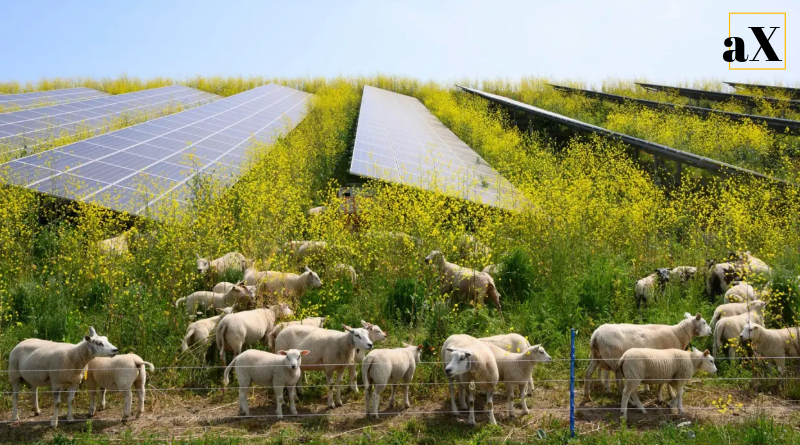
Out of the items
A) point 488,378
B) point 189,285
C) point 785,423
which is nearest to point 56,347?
point 189,285

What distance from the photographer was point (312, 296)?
11312mm

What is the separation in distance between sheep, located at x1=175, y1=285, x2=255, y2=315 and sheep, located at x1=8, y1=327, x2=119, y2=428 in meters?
2.22

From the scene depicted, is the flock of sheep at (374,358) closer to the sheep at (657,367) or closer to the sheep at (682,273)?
the sheep at (657,367)

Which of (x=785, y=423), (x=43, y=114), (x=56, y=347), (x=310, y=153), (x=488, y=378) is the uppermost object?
(x=43, y=114)

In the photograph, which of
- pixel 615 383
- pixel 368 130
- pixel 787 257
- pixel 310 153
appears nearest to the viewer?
pixel 615 383

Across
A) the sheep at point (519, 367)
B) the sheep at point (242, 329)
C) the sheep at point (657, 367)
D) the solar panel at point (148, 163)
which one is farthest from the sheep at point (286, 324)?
the sheep at point (657, 367)

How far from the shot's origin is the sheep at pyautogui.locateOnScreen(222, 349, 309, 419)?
8133 mm

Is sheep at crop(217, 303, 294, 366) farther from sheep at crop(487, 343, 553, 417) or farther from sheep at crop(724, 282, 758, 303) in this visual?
sheep at crop(724, 282, 758, 303)

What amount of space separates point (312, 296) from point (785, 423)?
6.93 m

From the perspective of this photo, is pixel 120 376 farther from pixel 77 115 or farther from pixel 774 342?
pixel 77 115

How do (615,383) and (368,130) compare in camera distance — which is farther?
(368,130)

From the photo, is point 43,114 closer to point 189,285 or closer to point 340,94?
point 340,94

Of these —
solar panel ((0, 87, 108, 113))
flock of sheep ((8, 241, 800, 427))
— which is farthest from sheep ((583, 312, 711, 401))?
solar panel ((0, 87, 108, 113))

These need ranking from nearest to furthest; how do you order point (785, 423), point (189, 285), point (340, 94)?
point (785, 423) → point (189, 285) → point (340, 94)
